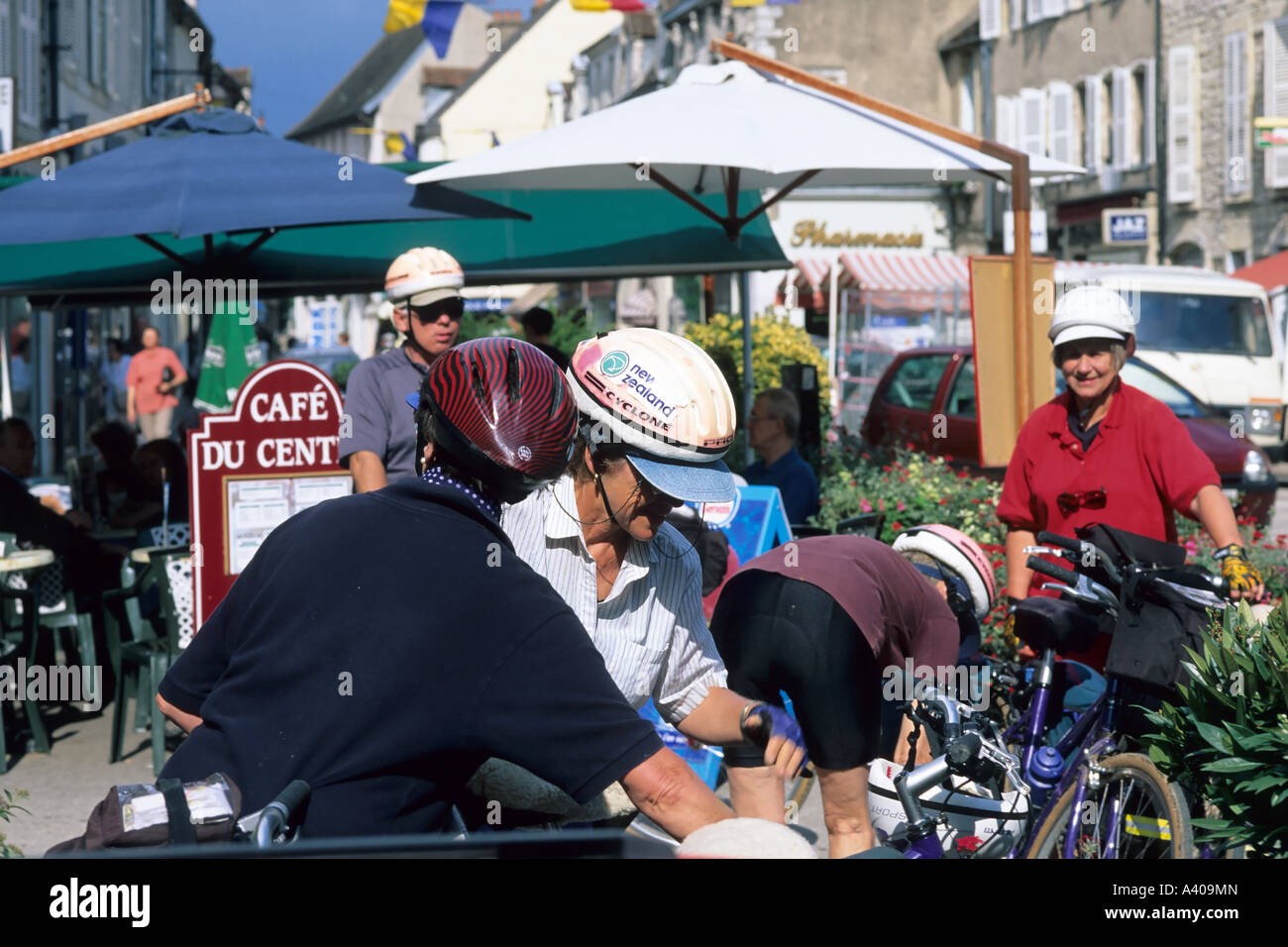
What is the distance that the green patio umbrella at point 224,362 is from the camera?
12.4 meters

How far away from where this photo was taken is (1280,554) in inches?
267

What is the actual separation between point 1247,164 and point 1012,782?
27.1 meters

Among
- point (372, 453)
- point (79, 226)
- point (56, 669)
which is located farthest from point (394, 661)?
point (56, 669)

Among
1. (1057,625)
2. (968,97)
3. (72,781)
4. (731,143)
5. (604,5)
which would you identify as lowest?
(72,781)

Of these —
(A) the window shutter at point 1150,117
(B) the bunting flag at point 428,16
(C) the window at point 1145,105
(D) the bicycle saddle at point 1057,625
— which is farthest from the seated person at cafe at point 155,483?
(C) the window at point 1145,105

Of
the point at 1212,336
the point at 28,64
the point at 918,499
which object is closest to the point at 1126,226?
the point at 1212,336

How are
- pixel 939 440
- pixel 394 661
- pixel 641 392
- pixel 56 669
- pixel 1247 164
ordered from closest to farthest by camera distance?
pixel 394 661 → pixel 641 392 → pixel 56 669 → pixel 939 440 → pixel 1247 164

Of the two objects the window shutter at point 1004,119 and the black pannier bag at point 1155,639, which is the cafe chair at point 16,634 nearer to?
the black pannier bag at point 1155,639

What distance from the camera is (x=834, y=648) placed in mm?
3730

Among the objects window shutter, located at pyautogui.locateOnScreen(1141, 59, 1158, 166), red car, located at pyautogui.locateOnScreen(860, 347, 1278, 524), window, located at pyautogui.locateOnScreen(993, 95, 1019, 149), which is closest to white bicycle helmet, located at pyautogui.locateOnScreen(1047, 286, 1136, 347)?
red car, located at pyautogui.locateOnScreen(860, 347, 1278, 524)

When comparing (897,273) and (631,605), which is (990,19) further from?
(631,605)

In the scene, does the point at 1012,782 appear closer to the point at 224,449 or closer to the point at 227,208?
the point at 224,449

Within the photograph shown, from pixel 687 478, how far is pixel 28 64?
24070 millimetres

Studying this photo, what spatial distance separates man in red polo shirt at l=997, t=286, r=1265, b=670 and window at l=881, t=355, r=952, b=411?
30.7 feet
